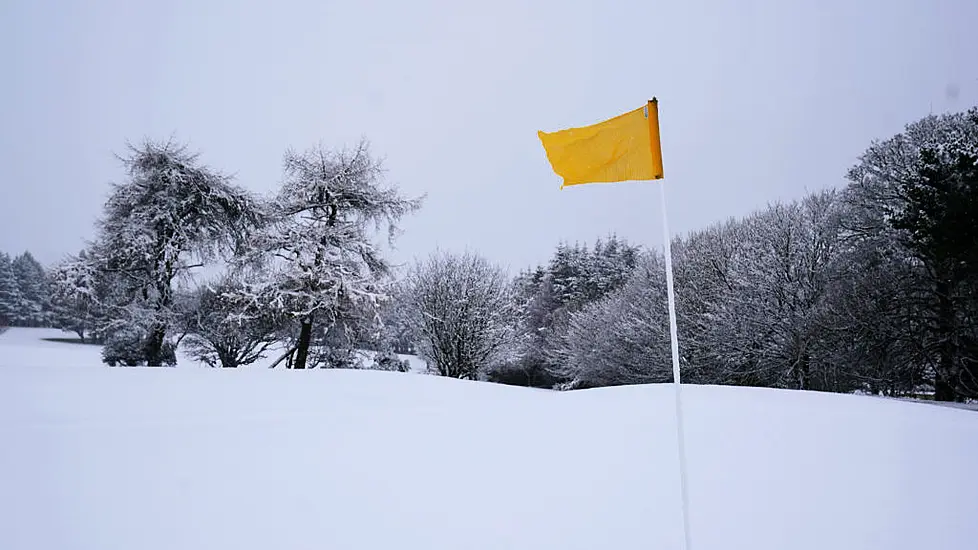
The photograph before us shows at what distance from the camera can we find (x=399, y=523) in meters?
3.46

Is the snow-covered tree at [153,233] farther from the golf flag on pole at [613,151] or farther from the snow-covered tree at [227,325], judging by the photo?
the golf flag on pole at [613,151]

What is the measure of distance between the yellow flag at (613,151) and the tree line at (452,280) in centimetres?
1299

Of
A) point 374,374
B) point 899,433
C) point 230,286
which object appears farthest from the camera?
point 230,286

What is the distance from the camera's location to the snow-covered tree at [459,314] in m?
23.0

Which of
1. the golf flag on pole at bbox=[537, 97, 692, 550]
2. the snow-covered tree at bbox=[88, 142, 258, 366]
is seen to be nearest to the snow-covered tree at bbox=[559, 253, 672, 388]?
the snow-covered tree at bbox=[88, 142, 258, 366]

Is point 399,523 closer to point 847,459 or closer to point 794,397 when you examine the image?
point 847,459

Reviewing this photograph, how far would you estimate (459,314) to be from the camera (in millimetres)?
22938

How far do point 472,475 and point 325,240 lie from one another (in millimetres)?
14082

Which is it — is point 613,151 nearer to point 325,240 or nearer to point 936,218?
point 325,240

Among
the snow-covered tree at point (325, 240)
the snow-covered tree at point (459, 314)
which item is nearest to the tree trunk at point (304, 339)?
the snow-covered tree at point (325, 240)

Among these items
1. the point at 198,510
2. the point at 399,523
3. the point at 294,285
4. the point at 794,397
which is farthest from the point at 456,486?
the point at 294,285

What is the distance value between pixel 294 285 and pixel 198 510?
13.5m

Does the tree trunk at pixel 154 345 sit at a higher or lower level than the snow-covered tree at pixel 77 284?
lower

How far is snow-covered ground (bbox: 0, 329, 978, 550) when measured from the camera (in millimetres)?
3311
